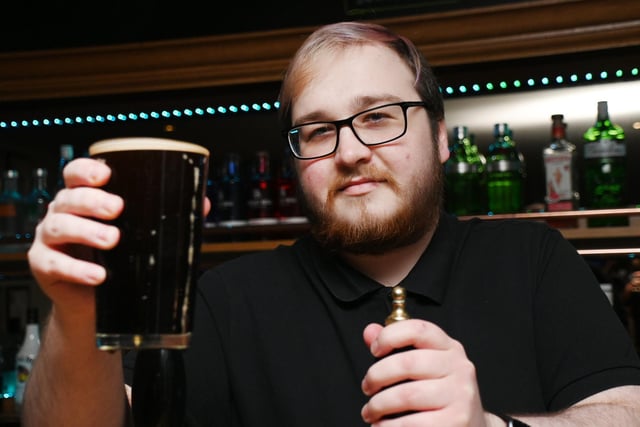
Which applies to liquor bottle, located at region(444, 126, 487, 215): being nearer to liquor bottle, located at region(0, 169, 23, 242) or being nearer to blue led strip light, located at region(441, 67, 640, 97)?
blue led strip light, located at region(441, 67, 640, 97)

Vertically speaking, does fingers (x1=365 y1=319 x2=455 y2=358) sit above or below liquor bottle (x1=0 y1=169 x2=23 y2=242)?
below

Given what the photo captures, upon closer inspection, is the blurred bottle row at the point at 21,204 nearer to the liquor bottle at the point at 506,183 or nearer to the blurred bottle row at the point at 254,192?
the blurred bottle row at the point at 254,192

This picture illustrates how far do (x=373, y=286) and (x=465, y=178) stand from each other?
1010 mm

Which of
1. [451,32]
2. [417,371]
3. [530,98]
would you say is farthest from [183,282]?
[530,98]

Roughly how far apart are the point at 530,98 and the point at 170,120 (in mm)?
1201

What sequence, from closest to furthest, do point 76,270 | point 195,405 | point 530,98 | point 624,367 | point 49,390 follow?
point 76,270 → point 49,390 → point 624,367 → point 195,405 → point 530,98

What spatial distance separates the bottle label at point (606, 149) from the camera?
214 cm

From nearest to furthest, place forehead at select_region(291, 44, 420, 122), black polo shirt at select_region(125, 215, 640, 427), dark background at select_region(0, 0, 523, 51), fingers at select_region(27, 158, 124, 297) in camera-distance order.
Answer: fingers at select_region(27, 158, 124, 297) < black polo shirt at select_region(125, 215, 640, 427) < forehead at select_region(291, 44, 420, 122) < dark background at select_region(0, 0, 523, 51)

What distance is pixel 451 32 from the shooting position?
2082mm

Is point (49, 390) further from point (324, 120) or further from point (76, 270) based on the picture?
point (324, 120)

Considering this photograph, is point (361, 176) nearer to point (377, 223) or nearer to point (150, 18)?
point (377, 223)

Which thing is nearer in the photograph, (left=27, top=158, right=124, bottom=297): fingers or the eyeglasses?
(left=27, top=158, right=124, bottom=297): fingers

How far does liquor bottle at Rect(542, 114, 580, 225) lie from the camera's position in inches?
83.2

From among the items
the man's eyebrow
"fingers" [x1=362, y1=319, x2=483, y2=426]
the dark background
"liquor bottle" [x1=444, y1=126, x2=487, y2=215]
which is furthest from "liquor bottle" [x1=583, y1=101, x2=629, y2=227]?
"fingers" [x1=362, y1=319, x2=483, y2=426]
